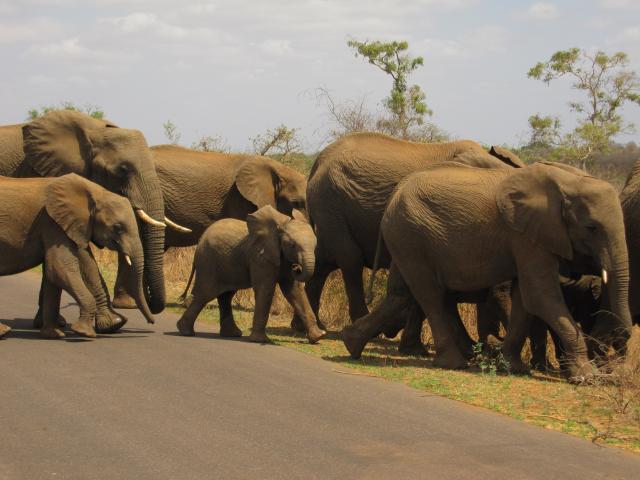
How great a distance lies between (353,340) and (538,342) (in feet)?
6.06

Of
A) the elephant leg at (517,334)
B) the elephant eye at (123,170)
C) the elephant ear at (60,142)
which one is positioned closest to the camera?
the elephant leg at (517,334)

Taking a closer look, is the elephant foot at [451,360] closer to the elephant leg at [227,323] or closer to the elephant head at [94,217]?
the elephant leg at [227,323]

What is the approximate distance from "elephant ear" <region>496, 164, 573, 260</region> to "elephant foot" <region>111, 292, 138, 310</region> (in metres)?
5.94

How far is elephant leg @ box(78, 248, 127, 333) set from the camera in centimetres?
1073

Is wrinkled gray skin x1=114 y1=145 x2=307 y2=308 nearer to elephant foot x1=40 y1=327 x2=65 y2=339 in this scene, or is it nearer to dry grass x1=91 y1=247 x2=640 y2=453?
dry grass x1=91 y1=247 x2=640 y2=453

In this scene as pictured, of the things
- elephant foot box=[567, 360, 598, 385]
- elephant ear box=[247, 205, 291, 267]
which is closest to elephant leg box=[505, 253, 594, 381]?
elephant foot box=[567, 360, 598, 385]

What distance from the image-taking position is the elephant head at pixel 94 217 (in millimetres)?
10516

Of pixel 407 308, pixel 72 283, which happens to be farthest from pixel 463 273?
pixel 72 283

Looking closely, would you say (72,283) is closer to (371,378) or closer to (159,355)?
(159,355)

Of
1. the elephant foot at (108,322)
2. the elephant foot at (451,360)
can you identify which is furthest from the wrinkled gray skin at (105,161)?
the elephant foot at (451,360)

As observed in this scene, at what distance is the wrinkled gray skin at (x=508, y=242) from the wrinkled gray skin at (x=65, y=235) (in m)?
2.48

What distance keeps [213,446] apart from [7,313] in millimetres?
6999

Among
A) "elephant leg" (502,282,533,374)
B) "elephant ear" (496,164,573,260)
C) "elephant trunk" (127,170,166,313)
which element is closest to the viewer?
"elephant ear" (496,164,573,260)

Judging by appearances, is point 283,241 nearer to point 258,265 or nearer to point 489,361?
point 258,265
